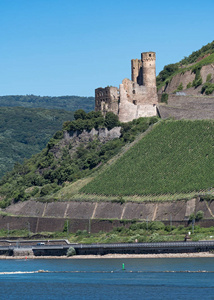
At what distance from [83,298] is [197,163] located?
127ft

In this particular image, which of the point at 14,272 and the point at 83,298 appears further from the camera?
the point at 14,272

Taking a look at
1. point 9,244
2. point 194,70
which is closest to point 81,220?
point 9,244

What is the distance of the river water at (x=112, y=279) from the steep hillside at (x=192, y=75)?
3658 cm

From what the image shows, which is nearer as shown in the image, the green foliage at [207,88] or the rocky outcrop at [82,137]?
the green foliage at [207,88]

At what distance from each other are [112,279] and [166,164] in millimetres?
32697

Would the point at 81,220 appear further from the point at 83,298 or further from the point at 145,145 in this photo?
the point at 83,298

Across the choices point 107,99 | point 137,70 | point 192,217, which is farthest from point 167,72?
point 192,217

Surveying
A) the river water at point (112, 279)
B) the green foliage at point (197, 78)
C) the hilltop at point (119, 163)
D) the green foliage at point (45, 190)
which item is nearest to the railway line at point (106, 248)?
the river water at point (112, 279)

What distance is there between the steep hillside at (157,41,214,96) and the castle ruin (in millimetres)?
5365

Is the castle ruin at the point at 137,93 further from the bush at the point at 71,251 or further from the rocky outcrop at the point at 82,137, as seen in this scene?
the bush at the point at 71,251

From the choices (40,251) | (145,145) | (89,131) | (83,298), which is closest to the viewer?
(83,298)

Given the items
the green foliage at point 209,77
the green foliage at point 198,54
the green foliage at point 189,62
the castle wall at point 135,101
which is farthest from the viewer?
the green foliage at point 198,54

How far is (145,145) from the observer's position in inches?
4700

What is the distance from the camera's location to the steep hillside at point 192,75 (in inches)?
4990
